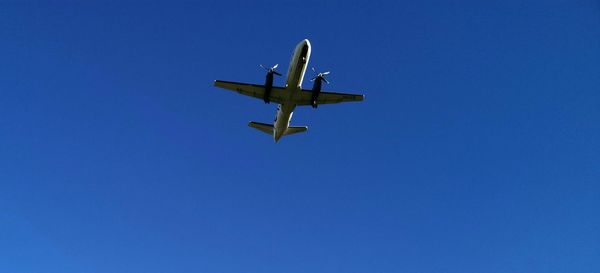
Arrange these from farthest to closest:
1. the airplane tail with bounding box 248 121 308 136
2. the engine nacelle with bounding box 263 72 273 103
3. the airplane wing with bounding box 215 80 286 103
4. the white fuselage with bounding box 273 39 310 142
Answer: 1. the airplane tail with bounding box 248 121 308 136
2. the airplane wing with bounding box 215 80 286 103
3. the engine nacelle with bounding box 263 72 273 103
4. the white fuselage with bounding box 273 39 310 142

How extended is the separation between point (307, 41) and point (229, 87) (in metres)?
11.0

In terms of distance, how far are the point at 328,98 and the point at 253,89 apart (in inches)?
342

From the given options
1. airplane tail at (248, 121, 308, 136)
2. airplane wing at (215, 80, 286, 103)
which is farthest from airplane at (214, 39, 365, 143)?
airplane tail at (248, 121, 308, 136)

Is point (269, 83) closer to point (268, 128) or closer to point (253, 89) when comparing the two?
point (253, 89)

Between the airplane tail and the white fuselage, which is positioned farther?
the airplane tail

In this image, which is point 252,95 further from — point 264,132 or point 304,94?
point 264,132

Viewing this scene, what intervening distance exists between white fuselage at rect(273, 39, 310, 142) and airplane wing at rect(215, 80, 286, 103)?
1.09 m

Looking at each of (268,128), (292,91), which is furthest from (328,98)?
(268,128)

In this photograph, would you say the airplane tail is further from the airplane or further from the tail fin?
the airplane

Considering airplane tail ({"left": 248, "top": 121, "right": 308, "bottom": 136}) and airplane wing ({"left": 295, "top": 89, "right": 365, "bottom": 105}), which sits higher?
airplane tail ({"left": 248, "top": 121, "right": 308, "bottom": 136})

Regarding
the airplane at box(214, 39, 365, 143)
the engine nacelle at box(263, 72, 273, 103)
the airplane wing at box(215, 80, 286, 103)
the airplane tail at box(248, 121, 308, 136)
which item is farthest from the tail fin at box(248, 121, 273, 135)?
the engine nacelle at box(263, 72, 273, 103)

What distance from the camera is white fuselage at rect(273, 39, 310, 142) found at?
60.6m

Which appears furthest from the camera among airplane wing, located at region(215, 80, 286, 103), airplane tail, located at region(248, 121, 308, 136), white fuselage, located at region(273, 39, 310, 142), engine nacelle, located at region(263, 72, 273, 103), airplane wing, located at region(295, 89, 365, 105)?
airplane tail, located at region(248, 121, 308, 136)

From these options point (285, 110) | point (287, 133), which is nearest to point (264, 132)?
point (287, 133)
